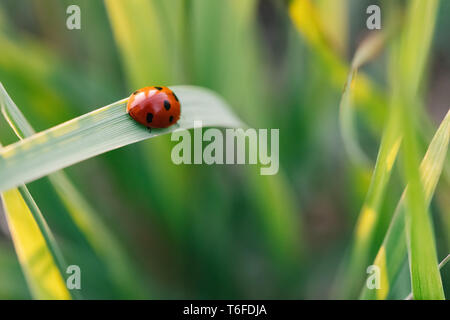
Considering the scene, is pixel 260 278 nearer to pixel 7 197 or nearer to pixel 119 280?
pixel 119 280

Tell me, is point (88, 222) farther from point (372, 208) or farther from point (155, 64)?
point (372, 208)

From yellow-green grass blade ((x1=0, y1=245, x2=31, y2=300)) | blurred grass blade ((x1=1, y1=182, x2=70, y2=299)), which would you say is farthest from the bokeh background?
blurred grass blade ((x1=1, y1=182, x2=70, y2=299))

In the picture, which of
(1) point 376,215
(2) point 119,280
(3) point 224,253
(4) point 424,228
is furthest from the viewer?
(3) point 224,253

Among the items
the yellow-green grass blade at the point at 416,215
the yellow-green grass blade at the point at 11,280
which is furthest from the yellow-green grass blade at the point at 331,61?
the yellow-green grass blade at the point at 11,280

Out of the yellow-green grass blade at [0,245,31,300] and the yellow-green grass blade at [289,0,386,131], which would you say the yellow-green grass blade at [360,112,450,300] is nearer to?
the yellow-green grass blade at [289,0,386,131]
